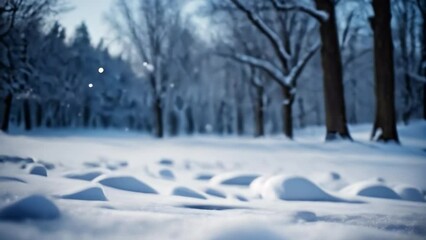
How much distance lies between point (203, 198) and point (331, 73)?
612cm

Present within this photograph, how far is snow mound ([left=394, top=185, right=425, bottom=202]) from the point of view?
2842 mm

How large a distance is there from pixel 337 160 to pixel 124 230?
163 inches

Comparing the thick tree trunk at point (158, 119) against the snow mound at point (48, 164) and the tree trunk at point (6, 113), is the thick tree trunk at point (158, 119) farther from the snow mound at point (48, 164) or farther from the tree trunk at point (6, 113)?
the tree trunk at point (6, 113)

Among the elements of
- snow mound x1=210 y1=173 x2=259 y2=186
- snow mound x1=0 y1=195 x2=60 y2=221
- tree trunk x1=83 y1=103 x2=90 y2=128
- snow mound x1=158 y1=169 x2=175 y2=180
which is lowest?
snow mound x1=158 y1=169 x2=175 y2=180

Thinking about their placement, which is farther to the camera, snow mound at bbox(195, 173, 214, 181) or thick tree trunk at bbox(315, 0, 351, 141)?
thick tree trunk at bbox(315, 0, 351, 141)

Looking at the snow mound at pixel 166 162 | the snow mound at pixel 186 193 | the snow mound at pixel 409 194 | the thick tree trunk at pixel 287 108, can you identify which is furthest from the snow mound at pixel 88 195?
the thick tree trunk at pixel 287 108

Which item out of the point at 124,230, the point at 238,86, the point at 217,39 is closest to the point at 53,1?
the point at 124,230

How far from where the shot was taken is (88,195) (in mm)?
1996

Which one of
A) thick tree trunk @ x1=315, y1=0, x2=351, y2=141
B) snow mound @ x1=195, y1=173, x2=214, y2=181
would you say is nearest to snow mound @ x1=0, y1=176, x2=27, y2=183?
snow mound @ x1=195, y1=173, x2=214, y2=181

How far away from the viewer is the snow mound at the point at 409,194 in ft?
9.32

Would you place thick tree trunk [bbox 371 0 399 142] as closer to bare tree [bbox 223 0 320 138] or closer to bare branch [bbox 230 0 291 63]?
bare branch [bbox 230 0 291 63]

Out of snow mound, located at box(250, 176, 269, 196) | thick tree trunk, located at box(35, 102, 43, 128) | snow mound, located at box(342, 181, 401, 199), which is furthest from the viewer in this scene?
thick tree trunk, located at box(35, 102, 43, 128)

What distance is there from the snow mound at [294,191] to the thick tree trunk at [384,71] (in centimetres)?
418

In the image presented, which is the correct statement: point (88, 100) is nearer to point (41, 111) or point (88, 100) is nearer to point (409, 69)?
point (41, 111)
